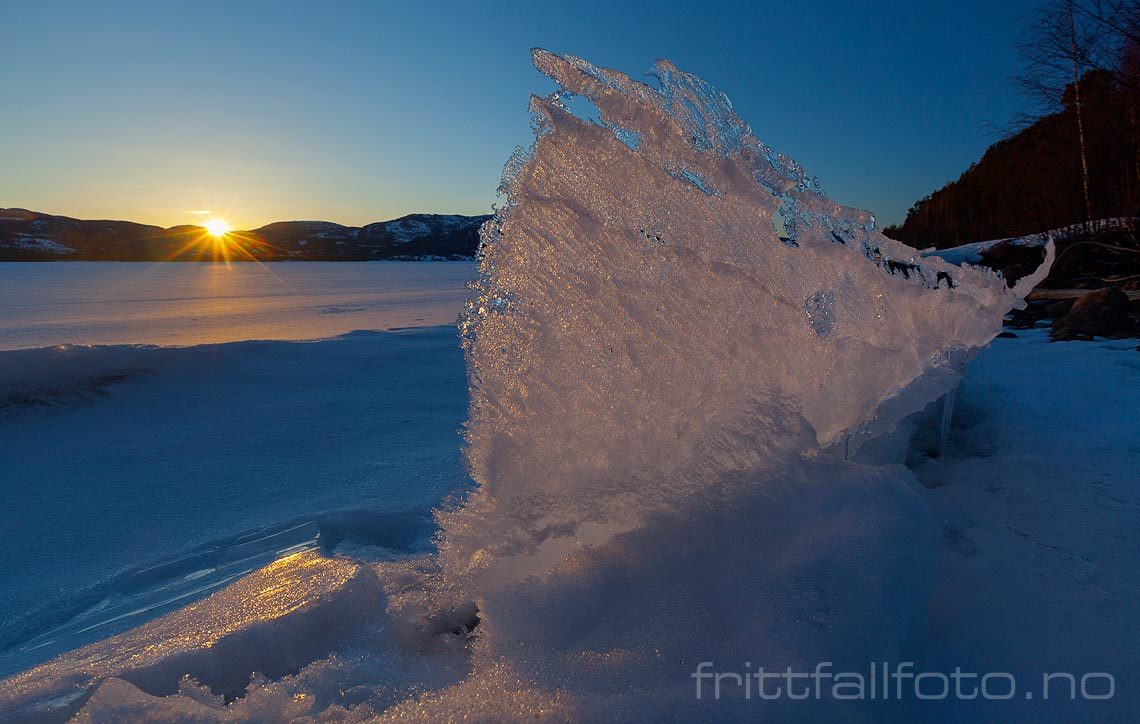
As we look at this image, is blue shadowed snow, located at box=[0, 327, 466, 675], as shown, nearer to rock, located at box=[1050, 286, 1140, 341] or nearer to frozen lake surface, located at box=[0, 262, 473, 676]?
frozen lake surface, located at box=[0, 262, 473, 676]

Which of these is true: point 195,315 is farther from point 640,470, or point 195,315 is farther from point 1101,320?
point 1101,320

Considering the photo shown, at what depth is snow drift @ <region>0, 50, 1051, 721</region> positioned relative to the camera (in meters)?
1.11

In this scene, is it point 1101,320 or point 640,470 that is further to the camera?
point 1101,320

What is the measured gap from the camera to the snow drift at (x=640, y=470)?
1.11 meters

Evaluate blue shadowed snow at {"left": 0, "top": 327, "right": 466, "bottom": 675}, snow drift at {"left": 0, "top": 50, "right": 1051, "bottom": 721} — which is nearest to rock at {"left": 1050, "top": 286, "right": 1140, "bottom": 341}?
snow drift at {"left": 0, "top": 50, "right": 1051, "bottom": 721}

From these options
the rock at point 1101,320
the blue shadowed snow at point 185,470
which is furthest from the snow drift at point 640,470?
the rock at point 1101,320

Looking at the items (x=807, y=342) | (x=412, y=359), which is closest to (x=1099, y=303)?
(x=807, y=342)

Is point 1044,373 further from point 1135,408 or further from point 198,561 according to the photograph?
point 198,561

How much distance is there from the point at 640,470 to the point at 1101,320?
5.54 meters

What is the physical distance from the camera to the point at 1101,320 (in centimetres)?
486

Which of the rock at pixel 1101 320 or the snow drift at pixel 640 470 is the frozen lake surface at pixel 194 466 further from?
the rock at pixel 1101 320

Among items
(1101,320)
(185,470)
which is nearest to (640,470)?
(185,470)

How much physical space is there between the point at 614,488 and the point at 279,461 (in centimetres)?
242

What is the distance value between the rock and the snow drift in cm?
428
